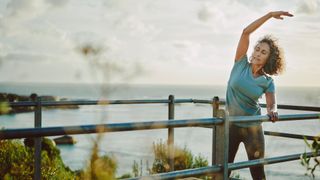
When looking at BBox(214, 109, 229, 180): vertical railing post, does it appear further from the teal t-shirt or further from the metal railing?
the teal t-shirt

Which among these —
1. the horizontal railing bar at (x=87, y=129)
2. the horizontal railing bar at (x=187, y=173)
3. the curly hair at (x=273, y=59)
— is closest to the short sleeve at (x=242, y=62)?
the curly hair at (x=273, y=59)

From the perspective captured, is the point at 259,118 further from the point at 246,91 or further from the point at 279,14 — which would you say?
the point at 279,14

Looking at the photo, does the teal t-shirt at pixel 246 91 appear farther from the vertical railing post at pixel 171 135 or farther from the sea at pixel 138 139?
the vertical railing post at pixel 171 135

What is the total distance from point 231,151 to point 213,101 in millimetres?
742

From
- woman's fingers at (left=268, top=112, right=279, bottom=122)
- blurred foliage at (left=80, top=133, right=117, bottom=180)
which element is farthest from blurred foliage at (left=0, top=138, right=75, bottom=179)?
blurred foliage at (left=80, top=133, right=117, bottom=180)

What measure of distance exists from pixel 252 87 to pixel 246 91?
6 cm

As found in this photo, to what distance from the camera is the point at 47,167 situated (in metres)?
6.63

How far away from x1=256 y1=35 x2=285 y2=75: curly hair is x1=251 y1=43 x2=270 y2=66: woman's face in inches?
1.3

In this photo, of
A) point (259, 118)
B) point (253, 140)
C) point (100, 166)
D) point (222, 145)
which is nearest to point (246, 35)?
point (253, 140)

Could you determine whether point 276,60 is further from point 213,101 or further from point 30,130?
point 30,130

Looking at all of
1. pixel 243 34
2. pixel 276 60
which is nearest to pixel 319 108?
pixel 276 60

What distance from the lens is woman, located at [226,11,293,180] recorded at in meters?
4.15

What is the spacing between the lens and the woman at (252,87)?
4.15 m

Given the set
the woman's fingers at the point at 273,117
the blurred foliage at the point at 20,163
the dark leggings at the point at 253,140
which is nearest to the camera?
the woman's fingers at the point at 273,117
